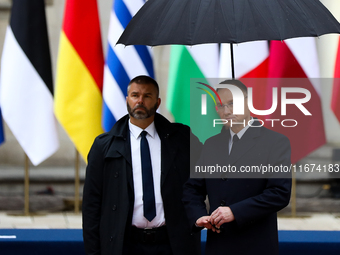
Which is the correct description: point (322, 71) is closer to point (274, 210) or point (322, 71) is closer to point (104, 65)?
point (104, 65)

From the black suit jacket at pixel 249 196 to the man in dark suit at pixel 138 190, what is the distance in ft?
1.03

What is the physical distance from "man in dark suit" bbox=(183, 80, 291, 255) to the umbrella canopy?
30 cm

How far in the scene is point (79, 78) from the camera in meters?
6.13

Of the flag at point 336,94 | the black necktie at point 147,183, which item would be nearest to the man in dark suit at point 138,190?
the black necktie at point 147,183

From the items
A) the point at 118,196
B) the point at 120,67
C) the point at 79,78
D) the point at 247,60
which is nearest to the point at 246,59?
the point at 247,60

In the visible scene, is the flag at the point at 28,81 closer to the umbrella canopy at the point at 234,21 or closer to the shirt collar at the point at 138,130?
the shirt collar at the point at 138,130

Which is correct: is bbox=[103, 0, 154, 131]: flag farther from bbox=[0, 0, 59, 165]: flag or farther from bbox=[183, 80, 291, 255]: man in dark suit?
bbox=[183, 80, 291, 255]: man in dark suit

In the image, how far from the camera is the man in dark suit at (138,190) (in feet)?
10.4

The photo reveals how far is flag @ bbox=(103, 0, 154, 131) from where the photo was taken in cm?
571

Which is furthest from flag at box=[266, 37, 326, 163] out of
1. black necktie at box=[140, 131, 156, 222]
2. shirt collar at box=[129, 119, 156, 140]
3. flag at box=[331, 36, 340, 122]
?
black necktie at box=[140, 131, 156, 222]

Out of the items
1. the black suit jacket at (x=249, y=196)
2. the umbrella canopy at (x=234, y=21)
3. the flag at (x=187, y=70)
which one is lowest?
the black suit jacket at (x=249, y=196)

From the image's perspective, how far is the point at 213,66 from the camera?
Answer: 6.64 m

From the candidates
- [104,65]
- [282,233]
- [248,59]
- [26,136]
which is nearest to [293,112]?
[282,233]

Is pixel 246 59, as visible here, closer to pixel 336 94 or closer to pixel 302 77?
pixel 302 77
